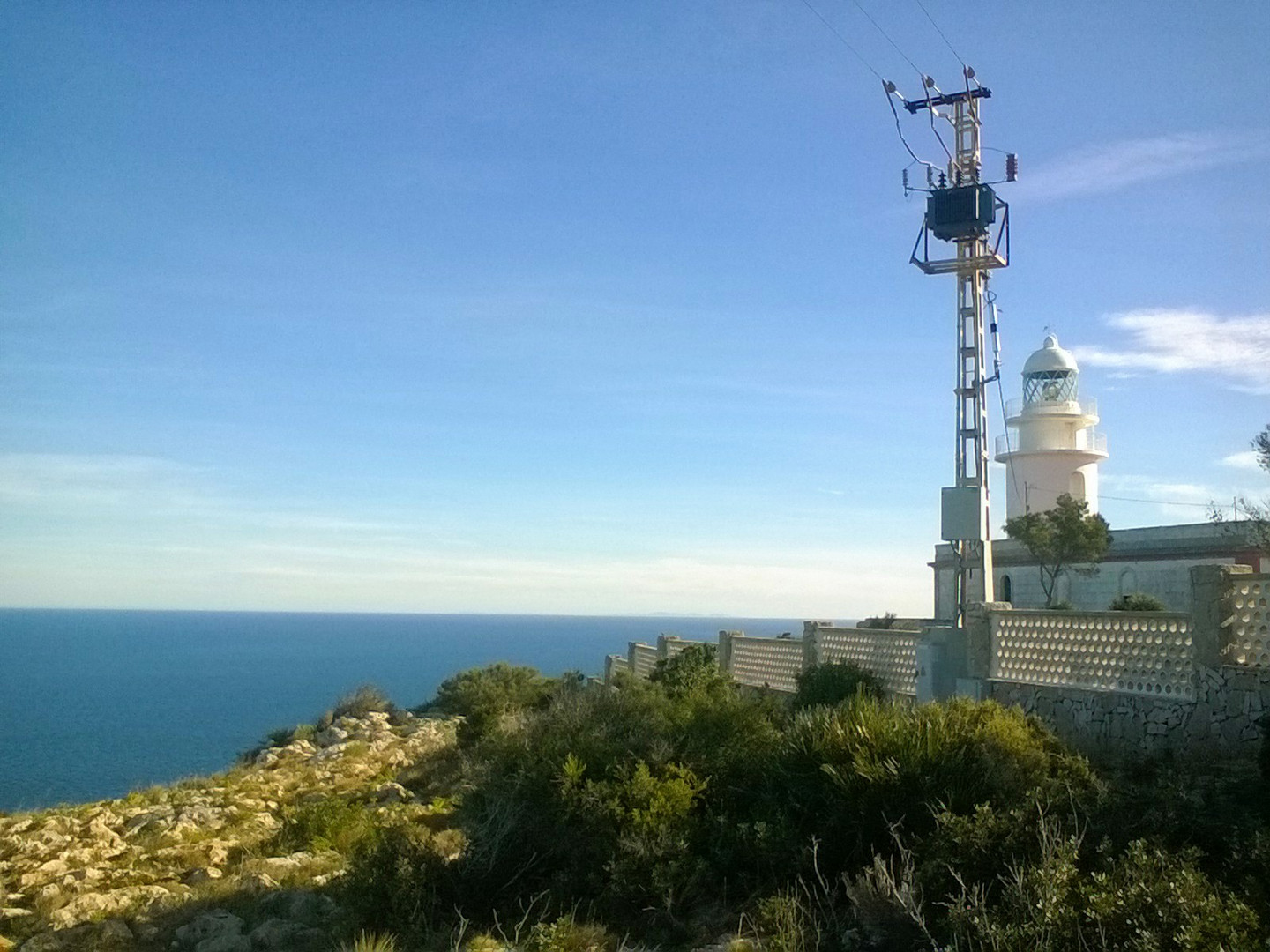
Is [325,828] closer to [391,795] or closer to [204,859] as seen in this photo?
[204,859]

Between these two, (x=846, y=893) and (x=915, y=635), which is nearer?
(x=846, y=893)

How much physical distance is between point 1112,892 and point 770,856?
273cm

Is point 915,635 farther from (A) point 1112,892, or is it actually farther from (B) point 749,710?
(A) point 1112,892

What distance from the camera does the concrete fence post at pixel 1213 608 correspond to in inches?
380

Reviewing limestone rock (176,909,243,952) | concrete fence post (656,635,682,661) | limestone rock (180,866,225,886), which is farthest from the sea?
limestone rock (176,909,243,952)

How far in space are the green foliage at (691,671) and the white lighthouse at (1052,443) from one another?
23418 millimetres

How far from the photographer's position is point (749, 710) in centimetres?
1030

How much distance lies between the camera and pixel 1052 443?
3741cm

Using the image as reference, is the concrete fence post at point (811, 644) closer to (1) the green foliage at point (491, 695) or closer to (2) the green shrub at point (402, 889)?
(1) the green foliage at point (491, 695)

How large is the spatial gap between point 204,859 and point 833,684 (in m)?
8.28

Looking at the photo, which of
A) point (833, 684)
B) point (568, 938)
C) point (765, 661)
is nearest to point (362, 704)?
point (765, 661)

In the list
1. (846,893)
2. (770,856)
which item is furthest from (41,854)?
(846,893)

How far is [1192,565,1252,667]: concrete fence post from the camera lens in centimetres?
964

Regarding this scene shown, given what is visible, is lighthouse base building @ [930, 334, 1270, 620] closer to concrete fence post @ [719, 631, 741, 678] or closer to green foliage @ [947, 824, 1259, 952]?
concrete fence post @ [719, 631, 741, 678]
